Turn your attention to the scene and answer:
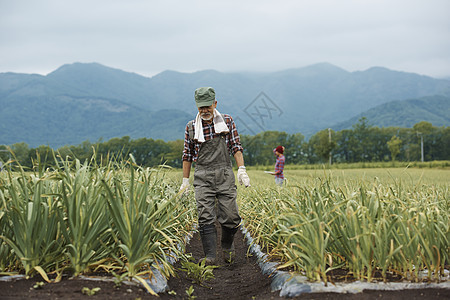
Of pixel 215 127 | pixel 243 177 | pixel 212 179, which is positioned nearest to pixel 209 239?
pixel 212 179

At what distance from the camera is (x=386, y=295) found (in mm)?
2729

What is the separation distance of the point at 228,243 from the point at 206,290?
1.36m

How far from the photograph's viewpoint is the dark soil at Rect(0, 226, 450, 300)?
8.53 feet

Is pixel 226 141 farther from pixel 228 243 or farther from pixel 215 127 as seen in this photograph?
pixel 228 243

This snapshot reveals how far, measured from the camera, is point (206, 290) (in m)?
3.93

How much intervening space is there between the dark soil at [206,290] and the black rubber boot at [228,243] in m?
0.35

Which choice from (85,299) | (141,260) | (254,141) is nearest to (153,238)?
(141,260)

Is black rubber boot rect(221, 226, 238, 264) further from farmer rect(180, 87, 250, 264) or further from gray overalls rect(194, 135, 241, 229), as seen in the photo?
gray overalls rect(194, 135, 241, 229)

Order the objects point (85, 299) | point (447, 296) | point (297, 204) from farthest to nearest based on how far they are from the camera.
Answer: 1. point (297, 204)
2. point (447, 296)
3. point (85, 299)

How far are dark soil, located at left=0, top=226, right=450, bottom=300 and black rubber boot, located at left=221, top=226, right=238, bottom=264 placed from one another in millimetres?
353

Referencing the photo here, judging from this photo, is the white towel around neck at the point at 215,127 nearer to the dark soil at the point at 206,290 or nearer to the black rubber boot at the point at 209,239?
the black rubber boot at the point at 209,239

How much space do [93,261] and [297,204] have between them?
1765 millimetres

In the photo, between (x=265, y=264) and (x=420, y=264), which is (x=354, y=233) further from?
(x=265, y=264)

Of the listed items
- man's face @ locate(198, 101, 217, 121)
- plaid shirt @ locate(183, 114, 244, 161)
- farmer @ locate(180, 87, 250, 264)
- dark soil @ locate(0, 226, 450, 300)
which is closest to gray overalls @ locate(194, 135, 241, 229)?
farmer @ locate(180, 87, 250, 264)
